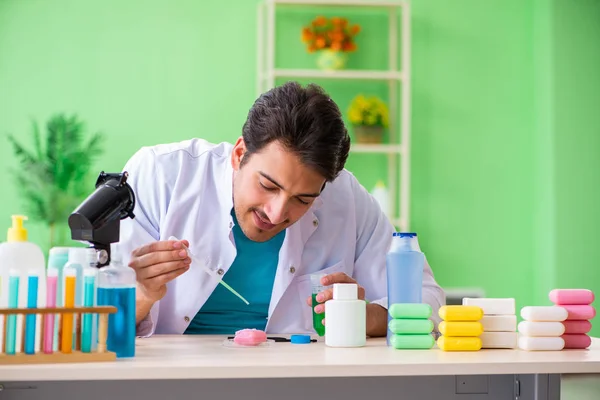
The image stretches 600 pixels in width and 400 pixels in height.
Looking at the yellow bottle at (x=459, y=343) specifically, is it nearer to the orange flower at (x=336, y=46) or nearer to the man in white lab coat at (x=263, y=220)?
the man in white lab coat at (x=263, y=220)

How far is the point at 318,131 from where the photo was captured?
5.51 feet

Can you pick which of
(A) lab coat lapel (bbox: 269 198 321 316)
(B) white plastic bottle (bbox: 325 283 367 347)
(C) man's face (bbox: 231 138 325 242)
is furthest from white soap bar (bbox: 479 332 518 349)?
(A) lab coat lapel (bbox: 269 198 321 316)

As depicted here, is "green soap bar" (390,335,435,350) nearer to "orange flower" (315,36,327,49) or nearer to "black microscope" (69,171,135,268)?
"black microscope" (69,171,135,268)

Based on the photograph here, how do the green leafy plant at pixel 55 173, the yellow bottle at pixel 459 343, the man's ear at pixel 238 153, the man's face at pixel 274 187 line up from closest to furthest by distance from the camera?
1. the yellow bottle at pixel 459 343
2. the man's face at pixel 274 187
3. the man's ear at pixel 238 153
4. the green leafy plant at pixel 55 173

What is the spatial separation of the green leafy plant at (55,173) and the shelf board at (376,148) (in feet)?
4.42

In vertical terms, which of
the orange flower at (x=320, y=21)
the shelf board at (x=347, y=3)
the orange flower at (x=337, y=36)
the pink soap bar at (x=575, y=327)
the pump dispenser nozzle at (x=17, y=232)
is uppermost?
the shelf board at (x=347, y=3)

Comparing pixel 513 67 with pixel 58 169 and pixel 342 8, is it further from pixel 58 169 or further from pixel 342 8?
pixel 58 169

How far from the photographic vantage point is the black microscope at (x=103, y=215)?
1269mm

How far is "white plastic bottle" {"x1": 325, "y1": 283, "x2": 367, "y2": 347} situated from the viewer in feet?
4.61

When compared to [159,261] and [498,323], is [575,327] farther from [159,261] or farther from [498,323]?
[159,261]

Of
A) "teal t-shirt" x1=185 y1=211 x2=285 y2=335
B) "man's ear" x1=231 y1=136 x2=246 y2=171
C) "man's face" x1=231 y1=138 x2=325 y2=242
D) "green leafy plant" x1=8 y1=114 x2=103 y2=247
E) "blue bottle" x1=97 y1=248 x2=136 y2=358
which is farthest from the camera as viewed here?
"green leafy plant" x1=8 y1=114 x2=103 y2=247

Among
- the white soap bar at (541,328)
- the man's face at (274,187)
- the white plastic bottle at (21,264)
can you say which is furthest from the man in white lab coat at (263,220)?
the white plastic bottle at (21,264)

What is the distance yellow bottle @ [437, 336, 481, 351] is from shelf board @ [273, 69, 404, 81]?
282 cm

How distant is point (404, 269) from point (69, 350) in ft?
2.07
